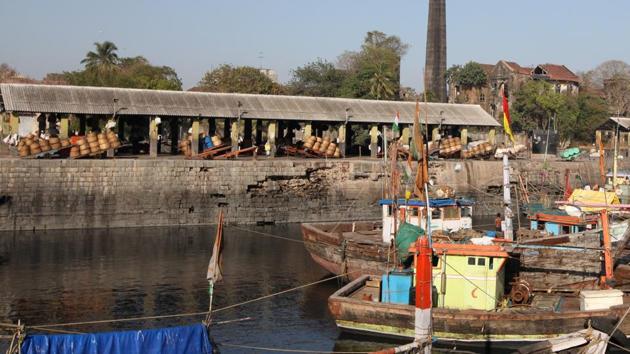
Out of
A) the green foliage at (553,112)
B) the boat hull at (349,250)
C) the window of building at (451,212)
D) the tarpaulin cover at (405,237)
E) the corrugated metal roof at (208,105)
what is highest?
the green foliage at (553,112)

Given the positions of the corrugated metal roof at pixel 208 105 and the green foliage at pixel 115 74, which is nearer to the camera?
the corrugated metal roof at pixel 208 105

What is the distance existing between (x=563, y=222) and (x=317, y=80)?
67981mm

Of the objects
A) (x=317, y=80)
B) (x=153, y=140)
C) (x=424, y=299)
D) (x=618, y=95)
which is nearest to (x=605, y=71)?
(x=618, y=95)

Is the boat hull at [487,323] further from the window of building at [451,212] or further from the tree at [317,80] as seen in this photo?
the tree at [317,80]

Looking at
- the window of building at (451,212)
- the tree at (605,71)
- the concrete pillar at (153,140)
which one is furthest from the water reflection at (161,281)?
the tree at (605,71)

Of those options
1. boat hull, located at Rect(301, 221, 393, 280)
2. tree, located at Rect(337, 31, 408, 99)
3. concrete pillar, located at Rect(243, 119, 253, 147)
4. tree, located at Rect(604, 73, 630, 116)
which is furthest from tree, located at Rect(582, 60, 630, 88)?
boat hull, located at Rect(301, 221, 393, 280)

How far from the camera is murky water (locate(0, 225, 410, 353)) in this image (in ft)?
86.8

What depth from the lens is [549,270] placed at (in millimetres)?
28641

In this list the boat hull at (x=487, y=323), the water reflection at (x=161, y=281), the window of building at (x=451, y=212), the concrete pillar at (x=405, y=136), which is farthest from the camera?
the concrete pillar at (x=405, y=136)

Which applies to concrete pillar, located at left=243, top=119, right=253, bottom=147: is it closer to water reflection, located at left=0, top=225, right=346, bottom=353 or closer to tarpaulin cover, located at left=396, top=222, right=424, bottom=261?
water reflection, located at left=0, top=225, right=346, bottom=353

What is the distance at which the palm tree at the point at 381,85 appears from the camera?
8750 cm

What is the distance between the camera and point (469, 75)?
10631cm

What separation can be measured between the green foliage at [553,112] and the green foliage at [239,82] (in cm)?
2840

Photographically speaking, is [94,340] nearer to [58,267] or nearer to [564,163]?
[58,267]
